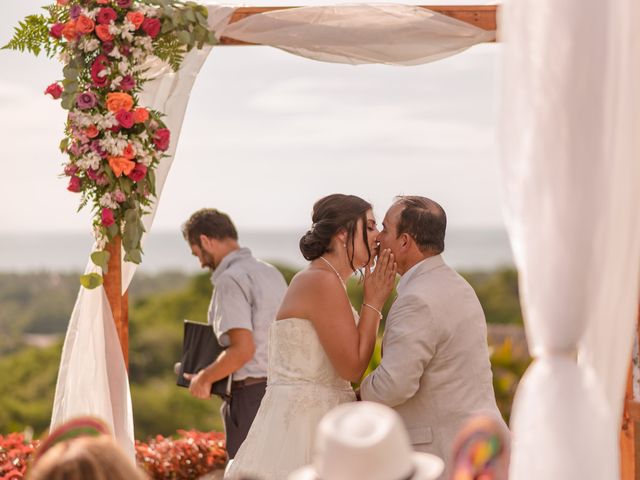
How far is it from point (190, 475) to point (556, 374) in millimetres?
4263

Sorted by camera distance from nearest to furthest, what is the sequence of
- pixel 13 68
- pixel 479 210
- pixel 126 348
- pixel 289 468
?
1. pixel 289 468
2. pixel 126 348
3. pixel 13 68
4. pixel 479 210

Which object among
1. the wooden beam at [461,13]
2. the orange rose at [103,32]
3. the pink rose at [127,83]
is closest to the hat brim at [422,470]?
the pink rose at [127,83]

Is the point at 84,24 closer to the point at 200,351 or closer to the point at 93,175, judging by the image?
the point at 93,175

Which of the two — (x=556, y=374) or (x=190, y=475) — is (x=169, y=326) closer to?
(x=190, y=475)

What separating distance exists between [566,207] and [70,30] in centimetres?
278

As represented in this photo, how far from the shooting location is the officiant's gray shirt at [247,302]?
5.88m

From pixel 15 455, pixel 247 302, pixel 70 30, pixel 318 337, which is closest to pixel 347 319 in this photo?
pixel 318 337

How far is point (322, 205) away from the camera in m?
4.58

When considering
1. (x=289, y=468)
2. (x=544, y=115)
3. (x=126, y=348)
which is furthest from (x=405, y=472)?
(x=126, y=348)

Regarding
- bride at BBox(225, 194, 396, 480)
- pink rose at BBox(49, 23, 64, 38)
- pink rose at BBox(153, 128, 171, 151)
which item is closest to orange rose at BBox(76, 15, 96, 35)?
pink rose at BBox(49, 23, 64, 38)

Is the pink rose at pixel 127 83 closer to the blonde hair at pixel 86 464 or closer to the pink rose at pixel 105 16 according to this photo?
the pink rose at pixel 105 16

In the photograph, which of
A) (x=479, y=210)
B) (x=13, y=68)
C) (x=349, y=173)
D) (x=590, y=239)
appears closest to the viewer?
(x=590, y=239)

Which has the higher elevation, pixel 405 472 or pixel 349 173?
pixel 349 173

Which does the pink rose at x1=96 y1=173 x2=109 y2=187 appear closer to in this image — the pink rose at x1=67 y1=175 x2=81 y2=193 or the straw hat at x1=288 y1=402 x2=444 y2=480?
the pink rose at x1=67 y1=175 x2=81 y2=193
